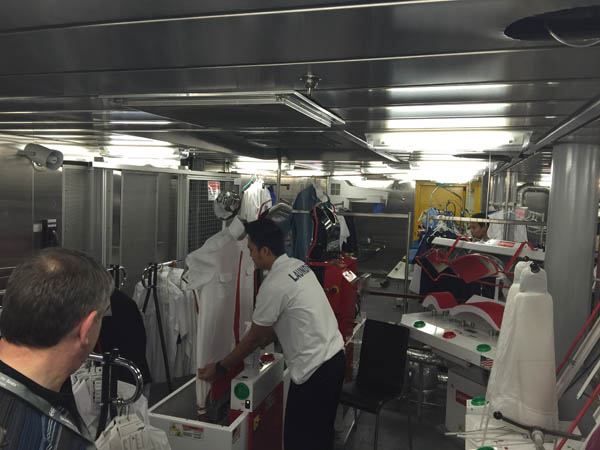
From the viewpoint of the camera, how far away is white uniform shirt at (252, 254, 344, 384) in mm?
2744

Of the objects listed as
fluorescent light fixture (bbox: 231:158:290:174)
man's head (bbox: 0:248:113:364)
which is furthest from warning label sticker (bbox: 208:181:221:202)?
man's head (bbox: 0:248:113:364)

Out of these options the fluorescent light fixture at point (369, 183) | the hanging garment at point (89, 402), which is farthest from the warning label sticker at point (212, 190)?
the fluorescent light fixture at point (369, 183)

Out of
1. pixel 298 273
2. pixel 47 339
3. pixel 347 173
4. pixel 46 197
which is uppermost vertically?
pixel 347 173

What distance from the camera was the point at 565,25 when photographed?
1211mm

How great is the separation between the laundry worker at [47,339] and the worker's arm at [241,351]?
1374mm

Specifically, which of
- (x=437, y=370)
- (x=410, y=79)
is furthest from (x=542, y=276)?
(x=437, y=370)

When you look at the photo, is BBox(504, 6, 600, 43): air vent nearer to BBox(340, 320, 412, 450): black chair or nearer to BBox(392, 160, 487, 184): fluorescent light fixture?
BBox(340, 320, 412, 450): black chair

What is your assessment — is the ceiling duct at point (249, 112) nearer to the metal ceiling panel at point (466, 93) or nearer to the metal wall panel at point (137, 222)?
the metal ceiling panel at point (466, 93)

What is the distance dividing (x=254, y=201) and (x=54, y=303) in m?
2.97

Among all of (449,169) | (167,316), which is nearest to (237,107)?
(167,316)

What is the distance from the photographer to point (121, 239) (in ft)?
14.1

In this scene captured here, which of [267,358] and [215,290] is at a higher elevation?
[215,290]

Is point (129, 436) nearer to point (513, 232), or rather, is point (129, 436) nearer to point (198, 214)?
point (198, 214)

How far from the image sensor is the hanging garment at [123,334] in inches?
106
